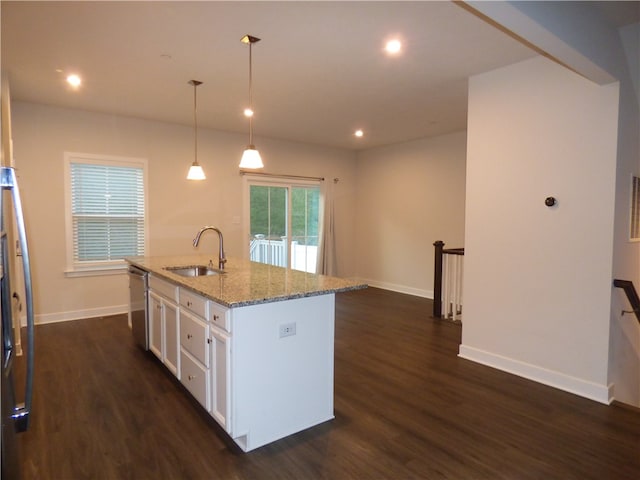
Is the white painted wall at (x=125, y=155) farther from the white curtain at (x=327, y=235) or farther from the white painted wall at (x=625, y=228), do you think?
the white painted wall at (x=625, y=228)

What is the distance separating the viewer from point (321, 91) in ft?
13.3

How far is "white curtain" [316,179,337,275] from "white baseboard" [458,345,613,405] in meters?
3.72

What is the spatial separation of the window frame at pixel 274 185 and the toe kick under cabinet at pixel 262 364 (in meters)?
3.62

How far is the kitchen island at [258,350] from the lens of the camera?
7.27ft

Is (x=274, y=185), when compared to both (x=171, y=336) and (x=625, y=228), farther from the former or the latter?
(x=625, y=228)

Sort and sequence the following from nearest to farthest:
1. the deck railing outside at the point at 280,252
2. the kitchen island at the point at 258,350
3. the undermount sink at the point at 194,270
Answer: the kitchen island at the point at 258,350 → the undermount sink at the point at 194,270 → the deck railing outside at the point at 280,252

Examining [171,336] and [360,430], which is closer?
[360,430]

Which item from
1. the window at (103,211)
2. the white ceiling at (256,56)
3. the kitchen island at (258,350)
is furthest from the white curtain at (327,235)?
the kitchen island at (258,350)

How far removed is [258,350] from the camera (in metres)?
2.27

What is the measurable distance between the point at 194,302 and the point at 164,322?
0.72 meters

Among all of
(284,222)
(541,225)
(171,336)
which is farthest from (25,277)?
(284,222)

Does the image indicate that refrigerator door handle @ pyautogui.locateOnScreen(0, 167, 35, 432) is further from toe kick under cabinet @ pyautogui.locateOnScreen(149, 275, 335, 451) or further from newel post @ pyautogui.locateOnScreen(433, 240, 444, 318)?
newel post @ pyautogui.locateOnScreen(433, 240, 444, 318)

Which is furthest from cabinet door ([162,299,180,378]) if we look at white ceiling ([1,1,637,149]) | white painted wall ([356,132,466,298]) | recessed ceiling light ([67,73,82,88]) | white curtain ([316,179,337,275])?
white painted wall ([356,132,466,298])

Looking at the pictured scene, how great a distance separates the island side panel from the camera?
2.22 metres
